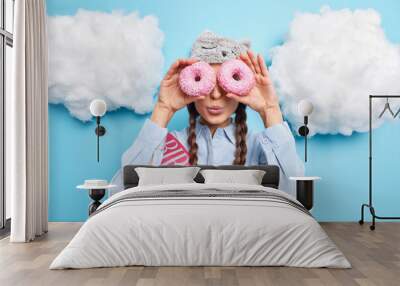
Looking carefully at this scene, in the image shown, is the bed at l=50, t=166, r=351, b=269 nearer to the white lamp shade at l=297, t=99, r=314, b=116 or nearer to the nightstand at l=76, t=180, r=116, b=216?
the nightstand at l=76, t=180, r=116, b=216

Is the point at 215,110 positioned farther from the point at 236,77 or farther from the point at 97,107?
the point at 97,107

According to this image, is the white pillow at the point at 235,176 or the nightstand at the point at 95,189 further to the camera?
the nightstand at the point at 95,189

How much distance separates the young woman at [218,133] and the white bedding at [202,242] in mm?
2373

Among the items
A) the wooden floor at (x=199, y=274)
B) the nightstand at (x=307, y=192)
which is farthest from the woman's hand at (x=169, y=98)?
the wooden floor at (x=199, y=274)

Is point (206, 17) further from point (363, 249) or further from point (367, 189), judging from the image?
point (363, 249)

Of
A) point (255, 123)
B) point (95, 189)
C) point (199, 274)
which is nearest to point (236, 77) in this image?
point (255, 123)

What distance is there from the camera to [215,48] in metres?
6.80

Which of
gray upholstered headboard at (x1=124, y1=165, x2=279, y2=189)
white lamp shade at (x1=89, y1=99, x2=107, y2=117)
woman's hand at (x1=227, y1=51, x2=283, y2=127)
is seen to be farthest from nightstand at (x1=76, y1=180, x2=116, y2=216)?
woman's hand at (x1=227, y1=51, x2=283, y2=127)

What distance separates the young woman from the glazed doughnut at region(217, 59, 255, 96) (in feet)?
0.26

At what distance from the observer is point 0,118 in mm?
6184

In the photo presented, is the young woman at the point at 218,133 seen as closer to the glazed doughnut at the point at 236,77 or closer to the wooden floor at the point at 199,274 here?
the glazed doughnut at the point at 236,77

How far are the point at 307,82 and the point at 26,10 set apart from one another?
3352 millimetres

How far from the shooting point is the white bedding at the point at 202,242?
14.0 ft

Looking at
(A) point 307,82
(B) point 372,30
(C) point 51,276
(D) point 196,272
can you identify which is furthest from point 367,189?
(C) point 51,276
